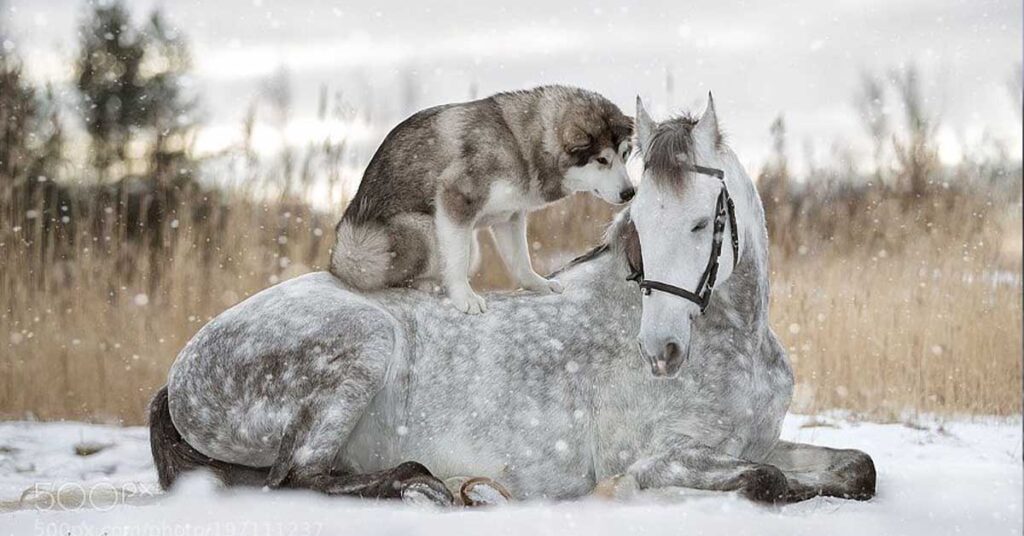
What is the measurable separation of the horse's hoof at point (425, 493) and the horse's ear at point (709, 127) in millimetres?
1720

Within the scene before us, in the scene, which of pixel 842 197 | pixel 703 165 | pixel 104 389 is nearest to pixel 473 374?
pixel 703 165

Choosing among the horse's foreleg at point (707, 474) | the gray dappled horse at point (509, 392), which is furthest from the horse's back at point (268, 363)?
the horse's foreleg at point (707, 474)

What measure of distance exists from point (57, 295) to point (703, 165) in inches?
208

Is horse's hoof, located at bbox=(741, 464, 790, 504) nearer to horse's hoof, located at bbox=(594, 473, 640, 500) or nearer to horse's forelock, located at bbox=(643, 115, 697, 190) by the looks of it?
horse's hoof, located at bbox=(594, 473, 640, 500)

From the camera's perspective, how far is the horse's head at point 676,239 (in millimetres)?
3863

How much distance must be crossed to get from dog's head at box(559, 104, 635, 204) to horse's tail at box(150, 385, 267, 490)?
6.57 ft

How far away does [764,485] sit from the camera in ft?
13.3

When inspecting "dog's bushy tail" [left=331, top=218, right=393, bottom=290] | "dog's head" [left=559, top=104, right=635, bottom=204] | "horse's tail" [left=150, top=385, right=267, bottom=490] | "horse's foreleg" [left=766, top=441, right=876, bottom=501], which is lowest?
"horse's tail" [left=150, top=385, right=267, bottom=490]

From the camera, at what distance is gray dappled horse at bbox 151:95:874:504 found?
14.2 feet

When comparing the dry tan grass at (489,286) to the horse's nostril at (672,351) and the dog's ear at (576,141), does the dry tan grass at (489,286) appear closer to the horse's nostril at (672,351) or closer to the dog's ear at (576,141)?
the dog's ear at (576,141)

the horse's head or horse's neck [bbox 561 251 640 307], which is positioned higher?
the horse's head

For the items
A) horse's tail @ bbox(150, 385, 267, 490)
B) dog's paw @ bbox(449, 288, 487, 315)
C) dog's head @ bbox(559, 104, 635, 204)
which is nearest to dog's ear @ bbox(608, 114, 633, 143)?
dog's head @ bbox(559, 104, 635, 204)

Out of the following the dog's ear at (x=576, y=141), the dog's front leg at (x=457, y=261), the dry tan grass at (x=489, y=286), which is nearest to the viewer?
the dog's front leg at (x=457, y=261)

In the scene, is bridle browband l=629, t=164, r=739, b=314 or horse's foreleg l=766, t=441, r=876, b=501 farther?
horse's foreleg l=766, t=441, r=876, b=501
